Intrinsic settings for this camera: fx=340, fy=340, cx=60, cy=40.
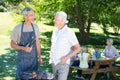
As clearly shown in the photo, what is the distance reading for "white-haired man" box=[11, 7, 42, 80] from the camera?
6.34 m

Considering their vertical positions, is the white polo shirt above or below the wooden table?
above

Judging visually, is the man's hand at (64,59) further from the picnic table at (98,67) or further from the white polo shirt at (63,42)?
the picnic table at (98,67)

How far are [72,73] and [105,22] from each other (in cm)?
1756

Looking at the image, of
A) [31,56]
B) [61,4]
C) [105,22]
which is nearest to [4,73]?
[31,56]

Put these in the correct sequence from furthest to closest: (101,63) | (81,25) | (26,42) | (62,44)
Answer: (81,25), (101,63), (26,42), (62,44)

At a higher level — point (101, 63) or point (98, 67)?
point (101, 63)

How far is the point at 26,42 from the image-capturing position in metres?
6.41

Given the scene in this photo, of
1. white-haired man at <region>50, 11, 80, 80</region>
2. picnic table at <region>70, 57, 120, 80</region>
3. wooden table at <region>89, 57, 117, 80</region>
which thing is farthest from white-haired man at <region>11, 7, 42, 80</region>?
wooden table at <region>89, 57, 117, 80</region>

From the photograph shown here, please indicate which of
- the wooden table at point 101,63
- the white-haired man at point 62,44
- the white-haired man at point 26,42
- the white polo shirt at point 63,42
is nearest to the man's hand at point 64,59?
the white-haired man at point 62,44

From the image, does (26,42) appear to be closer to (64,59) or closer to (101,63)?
(64,59)

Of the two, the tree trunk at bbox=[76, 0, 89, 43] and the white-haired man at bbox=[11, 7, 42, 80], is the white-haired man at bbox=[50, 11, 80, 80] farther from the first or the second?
the tree trunk at bbox=[76, 0, 89, 43]

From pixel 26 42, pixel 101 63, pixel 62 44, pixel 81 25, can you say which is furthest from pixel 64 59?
pixel 81 25

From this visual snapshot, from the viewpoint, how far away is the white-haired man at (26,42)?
6.34m

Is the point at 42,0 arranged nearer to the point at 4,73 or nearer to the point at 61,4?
the point at 61,4
